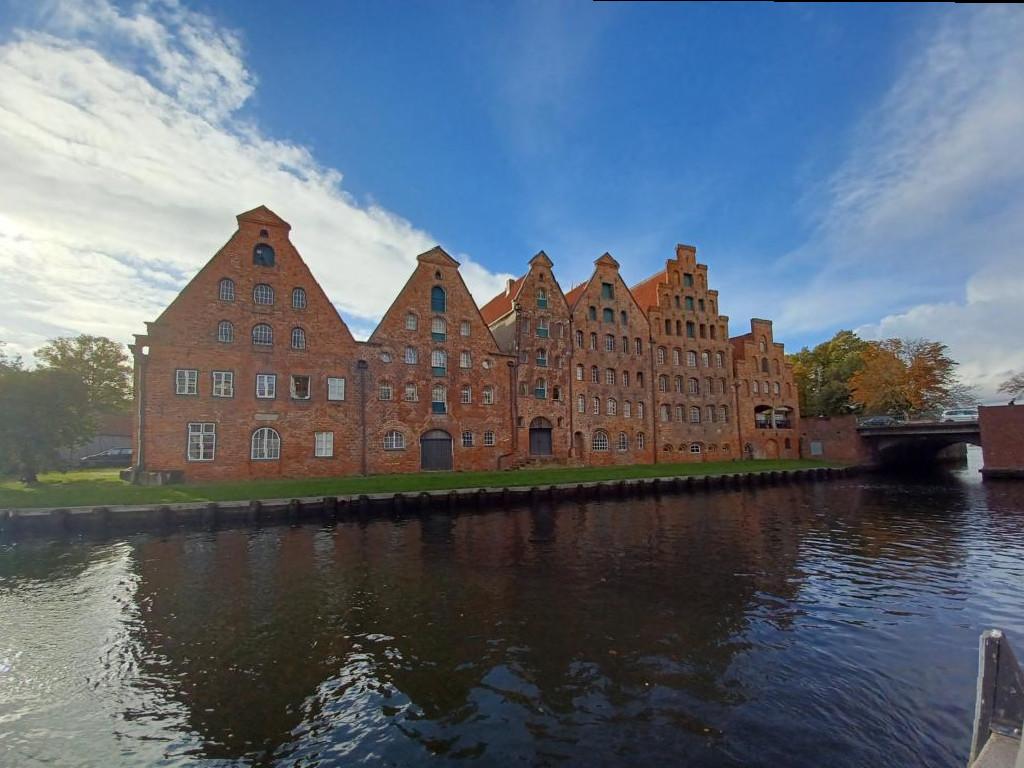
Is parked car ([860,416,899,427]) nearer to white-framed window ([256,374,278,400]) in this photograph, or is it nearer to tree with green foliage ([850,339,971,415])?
tree with green foliage ([850,339,971,415])

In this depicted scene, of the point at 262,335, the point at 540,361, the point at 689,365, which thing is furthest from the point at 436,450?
the point at 689,365

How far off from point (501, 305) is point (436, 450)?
63.4 ft

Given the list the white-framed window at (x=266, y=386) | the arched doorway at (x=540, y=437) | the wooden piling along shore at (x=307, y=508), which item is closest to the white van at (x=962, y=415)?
the wooden piling along shore at (x=307, y=508)

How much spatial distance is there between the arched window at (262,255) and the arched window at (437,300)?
11517 mm

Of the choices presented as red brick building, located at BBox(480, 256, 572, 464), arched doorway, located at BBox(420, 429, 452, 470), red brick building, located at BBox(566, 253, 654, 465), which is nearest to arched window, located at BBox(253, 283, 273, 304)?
arched doorway, located at BBox(420, 429, 452, 470)

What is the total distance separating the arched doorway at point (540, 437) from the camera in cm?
4338

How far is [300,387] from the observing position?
3462 cm

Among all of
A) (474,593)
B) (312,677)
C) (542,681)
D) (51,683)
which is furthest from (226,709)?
(474,593)

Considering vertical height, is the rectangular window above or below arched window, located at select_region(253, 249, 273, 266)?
below

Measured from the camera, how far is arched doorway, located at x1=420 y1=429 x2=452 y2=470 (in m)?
38.1

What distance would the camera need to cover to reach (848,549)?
59.4 feet

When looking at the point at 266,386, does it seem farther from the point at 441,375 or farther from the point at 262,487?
the point at 441,375

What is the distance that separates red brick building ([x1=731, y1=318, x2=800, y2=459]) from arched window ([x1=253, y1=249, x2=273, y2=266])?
4582 centimetres

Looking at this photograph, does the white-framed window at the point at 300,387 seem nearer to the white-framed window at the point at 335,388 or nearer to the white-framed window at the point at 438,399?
the white-framed window at the point at 335,388
